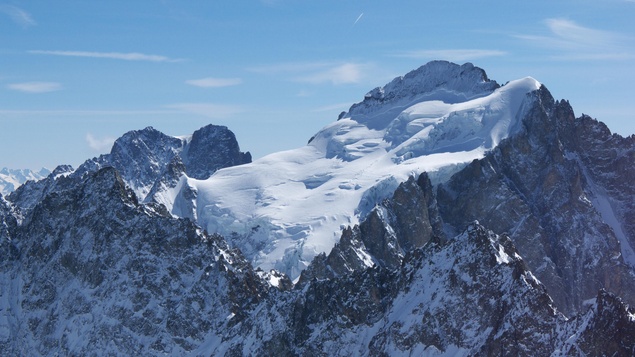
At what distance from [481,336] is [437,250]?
2595cm

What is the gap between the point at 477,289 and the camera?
599 ft

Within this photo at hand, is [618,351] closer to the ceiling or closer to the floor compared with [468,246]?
closer to the floor

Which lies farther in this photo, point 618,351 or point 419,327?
point 419,327

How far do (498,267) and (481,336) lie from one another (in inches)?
526

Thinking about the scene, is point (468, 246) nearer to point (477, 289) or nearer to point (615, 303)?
point (477, 289)

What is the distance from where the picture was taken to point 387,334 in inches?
7584

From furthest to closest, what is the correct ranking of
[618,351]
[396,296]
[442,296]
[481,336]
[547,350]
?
[396,296] → [442,296] → [481,336] → [547,350] → [618,351]

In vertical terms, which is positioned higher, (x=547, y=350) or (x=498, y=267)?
(x=498, y=267)

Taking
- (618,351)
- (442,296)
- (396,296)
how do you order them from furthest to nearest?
1. (396,296)
2. (442,296)
3. (618,351)

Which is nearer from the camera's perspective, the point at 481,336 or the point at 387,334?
the point at 481,336

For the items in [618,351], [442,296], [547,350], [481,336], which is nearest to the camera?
[618,351]

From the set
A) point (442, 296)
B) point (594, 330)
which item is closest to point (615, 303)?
point (594, 330)


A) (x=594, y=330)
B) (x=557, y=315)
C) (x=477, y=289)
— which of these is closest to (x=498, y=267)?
(x=477, y=289)

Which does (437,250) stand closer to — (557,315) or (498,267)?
(498,267)
